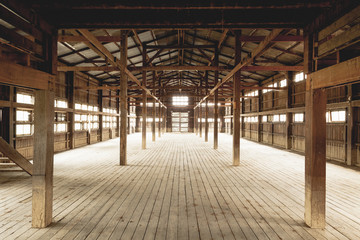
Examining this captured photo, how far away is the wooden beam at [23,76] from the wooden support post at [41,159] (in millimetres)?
193

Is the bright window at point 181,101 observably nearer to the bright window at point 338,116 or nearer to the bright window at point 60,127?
the bright window at point 60,127

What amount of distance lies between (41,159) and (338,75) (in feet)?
15.0

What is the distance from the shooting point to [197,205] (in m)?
4.06

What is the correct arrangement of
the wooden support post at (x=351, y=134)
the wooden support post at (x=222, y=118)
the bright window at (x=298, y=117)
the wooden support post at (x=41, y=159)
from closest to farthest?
the wooden support post at (x=41, y=159)
the wooden support post at (x=351, y=134)
the bright window at (x=298, y=117)
the wooden support post at (x=222, y=118)

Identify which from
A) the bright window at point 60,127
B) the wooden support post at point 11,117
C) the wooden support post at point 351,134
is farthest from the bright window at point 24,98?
the wooden support post at point 351,134

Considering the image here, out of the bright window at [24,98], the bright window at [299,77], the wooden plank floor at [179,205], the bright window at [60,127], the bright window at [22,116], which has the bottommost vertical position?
the wooden plank floor at [179,205]

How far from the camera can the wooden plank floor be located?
3.09 m

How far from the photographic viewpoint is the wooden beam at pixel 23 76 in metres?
2.52

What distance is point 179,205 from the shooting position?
13.3 ft

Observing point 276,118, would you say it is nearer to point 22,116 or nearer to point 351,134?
point 351,134

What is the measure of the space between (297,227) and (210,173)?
356 centimetres

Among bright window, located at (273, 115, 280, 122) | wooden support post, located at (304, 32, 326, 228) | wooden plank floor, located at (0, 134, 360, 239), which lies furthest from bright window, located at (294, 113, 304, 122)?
wooden support post, located at (304, 32, 326, 228)

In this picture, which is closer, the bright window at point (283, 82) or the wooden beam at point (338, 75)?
the wooden beam at point (338, 75)

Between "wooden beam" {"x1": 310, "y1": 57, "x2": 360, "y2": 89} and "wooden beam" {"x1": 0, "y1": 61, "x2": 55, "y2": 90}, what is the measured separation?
427 centimetres
